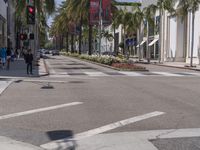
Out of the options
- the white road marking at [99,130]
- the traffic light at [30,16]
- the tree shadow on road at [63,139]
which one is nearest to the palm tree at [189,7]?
Answer: the traffic light at [30,16]

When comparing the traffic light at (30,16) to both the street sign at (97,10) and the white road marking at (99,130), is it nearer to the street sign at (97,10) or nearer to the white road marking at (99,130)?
the white road marking at (99,130)

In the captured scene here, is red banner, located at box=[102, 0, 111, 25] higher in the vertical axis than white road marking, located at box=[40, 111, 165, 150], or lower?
higher

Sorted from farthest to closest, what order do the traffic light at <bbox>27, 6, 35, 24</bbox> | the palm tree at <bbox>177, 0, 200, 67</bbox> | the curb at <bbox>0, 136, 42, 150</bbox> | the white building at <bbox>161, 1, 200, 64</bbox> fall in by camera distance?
1. the white building at <bbox>161, 1, 200, 64</bbox>
2. the palm tree at <bbox>177, 0, 200, 67</bbox>
3. the traffic light at <bbox>27, 6, 35, 24</bbox>
4. the curb at <bbox>0, 136, 42, 150</bbox>

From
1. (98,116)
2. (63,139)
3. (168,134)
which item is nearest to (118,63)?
(98,116)

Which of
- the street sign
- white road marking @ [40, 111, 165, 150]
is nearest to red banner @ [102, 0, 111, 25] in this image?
the street sign

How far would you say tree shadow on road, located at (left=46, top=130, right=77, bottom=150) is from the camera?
774 cm

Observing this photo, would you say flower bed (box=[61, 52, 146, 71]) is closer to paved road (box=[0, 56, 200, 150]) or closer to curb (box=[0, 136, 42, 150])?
paved road (box=[0, 56, 200, 150])

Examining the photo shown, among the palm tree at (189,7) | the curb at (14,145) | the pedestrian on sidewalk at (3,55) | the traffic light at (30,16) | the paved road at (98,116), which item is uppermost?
the palm tree at (189,7)

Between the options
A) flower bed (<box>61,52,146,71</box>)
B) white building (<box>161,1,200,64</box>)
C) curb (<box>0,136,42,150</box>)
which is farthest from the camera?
white building (<box>161,1,200,64</box>)

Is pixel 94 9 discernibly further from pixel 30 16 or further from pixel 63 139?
pixel 63 139

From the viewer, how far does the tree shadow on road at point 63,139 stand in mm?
7738

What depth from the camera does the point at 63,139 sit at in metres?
8.31

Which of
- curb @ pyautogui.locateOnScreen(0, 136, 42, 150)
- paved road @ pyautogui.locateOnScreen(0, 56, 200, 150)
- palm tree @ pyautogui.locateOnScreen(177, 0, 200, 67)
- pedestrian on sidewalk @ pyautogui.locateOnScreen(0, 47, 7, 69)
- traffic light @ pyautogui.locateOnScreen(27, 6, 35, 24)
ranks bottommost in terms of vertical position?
paved road @ pyautogui.locateOnScreen(0, 56, 200, 150)

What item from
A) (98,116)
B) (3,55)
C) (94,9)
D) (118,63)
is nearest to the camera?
(98,116)
